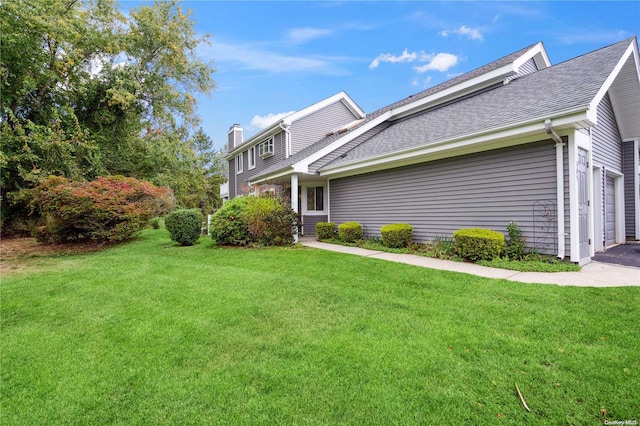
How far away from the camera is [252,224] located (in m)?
9.93

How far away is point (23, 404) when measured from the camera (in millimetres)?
2422

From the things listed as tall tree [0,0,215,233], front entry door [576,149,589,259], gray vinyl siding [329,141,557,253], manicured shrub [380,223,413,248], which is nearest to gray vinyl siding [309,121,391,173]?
gray vinyl siding [329,141,557,253]

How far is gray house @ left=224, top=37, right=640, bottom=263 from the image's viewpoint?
247 inches

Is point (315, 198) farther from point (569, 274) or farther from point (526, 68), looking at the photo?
point (569, 274)

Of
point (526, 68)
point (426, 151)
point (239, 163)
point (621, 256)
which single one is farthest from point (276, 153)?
point (621, 256)

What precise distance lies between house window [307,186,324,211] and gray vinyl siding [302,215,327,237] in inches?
15.1

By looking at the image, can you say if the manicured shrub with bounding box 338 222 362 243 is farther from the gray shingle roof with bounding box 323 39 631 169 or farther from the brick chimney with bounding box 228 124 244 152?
the brick chimney with bounding box 228 124 244 152

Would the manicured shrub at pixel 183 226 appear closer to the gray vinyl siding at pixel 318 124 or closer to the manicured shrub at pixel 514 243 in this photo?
the gray vinyl siding at pixel 318 124

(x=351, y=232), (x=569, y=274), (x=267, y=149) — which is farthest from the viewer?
(x=267, y=149)

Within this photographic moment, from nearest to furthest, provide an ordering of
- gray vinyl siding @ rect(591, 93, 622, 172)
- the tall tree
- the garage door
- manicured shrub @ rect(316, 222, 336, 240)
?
gray vinyl siding @ rect(591, 93, 622, 172) → the garage door → the tall tree → manicured shrub @ rect(316, 222, 336, 240)

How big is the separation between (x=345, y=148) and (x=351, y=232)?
3.86 metres

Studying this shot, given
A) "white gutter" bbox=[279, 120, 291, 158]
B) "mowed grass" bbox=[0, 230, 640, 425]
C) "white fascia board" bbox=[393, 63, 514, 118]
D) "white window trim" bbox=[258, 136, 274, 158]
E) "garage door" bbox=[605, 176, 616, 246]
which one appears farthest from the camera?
"white window trim" bbox=[258, 136, 274, 158]

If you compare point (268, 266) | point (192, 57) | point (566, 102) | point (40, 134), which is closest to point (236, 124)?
point (192, 57)

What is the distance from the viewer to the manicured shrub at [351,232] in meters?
10.8
